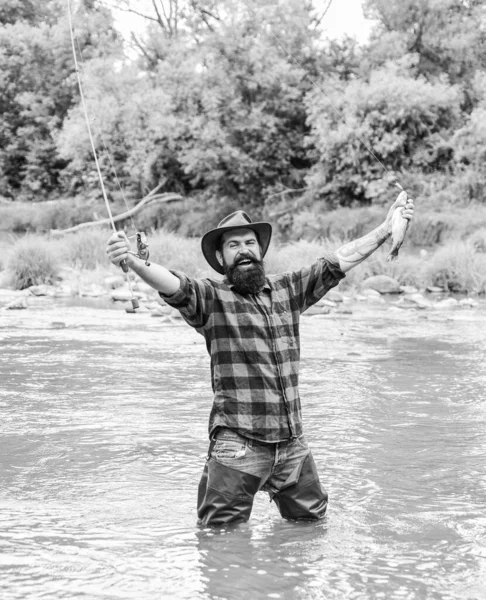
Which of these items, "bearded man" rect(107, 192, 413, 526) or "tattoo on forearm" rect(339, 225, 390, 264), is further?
"tattoo on forearm" rect(339, 225, 390, 264)

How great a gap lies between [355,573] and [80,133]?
90.2 ft

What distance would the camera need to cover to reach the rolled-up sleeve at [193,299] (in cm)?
340

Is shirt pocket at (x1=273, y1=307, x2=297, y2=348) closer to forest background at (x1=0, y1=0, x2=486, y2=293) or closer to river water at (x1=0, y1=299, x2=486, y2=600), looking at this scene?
river water at (x1=0, y1=299, x2=486, y2=600)

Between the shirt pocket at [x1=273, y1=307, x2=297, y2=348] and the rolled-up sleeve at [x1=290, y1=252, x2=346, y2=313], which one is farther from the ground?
the rolled-up sleeve at [x1=290, y1=252, x2=346, y2=313]

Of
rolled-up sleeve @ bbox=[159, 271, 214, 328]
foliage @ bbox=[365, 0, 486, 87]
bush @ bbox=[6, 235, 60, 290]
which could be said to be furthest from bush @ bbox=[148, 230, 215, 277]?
rolled-up sleeve @ bbox=[159, 271, 214, 328]

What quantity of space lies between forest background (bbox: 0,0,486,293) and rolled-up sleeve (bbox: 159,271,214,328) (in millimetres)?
18118

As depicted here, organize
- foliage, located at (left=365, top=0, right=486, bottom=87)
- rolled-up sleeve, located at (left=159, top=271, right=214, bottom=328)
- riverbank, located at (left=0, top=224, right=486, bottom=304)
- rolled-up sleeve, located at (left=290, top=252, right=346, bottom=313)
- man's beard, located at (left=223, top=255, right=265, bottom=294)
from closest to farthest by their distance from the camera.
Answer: rolled-up sleeve, located at (left=159, top=271, right=214, bottom=328) < man's beard, located at (left=223, top=255, right=265, bottom=294) < rolled-up sleeve, located at (left=290, top=252, right=346, bottom=313) < riverbank, located at (left=0, top=224, right=486, bottom=304) < foliage, located at (left=365, top=0, right=486, bottom=87)

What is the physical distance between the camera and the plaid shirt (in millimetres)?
3428

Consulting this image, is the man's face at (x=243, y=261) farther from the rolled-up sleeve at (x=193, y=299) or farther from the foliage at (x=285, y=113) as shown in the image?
the foliage at (x=285, y=113)

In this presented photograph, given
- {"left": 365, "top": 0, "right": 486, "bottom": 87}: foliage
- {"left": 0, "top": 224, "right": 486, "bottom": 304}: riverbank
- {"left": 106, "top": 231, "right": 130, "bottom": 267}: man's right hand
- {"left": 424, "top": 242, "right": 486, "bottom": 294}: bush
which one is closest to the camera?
{"left": 106, "top": 231, "right": 130, "bottom": 267}: man's right hand

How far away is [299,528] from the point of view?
3588 millimetres

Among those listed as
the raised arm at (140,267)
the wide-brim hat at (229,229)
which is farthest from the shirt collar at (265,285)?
the raised arm at (140,267)

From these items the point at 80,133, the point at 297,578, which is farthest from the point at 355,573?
the point at 80,133

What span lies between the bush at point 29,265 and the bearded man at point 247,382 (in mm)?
13222
